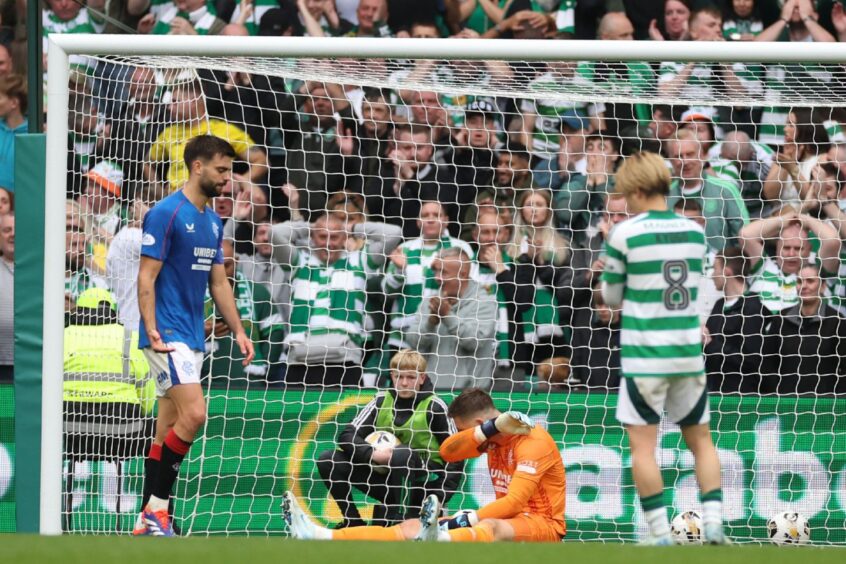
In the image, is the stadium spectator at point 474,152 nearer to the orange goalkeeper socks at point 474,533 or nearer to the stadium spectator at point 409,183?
the stadium spectator at point 409,183

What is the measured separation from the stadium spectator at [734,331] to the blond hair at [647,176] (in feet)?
9.72

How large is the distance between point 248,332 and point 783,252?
3.44m

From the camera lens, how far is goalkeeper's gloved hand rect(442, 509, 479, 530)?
243 inches

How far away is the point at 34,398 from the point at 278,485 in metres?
1.71

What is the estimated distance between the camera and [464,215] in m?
8.12

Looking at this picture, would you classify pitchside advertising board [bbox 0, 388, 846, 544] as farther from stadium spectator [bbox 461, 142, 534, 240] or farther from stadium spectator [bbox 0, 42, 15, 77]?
stadium spectator [bbox 0, 42, 15, 77]

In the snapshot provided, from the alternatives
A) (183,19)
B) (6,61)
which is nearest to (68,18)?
(6,61)

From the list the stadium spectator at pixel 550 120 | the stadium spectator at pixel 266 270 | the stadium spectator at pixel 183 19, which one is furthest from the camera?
the stadium spectator at pixel 183 19

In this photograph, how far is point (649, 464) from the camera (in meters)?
4.81

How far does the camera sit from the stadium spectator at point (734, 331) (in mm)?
7730

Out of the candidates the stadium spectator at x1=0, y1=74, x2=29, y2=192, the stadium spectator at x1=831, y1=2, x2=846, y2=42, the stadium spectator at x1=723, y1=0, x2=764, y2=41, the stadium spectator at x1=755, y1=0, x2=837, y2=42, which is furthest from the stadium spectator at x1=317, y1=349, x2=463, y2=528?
the stadium spectator at x1=831, y1=2, x2=846, y2=42

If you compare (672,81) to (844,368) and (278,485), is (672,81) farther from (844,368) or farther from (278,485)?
(278,485)

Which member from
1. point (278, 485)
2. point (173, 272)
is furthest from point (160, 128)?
point (278, 485)

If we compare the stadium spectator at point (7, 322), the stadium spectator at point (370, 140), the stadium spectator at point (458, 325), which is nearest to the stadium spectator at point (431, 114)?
the stadium spectator at point (370, 140)
